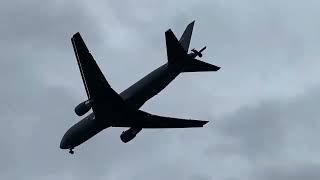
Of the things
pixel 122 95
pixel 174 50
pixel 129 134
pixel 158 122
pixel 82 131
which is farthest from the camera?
pixel 158 122

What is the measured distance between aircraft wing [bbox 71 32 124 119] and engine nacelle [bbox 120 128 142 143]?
5.97 meters

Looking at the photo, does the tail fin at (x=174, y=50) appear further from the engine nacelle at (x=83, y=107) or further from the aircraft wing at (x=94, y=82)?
the engine nacelle at (x=83, y=107)

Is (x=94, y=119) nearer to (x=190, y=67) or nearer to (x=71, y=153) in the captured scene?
(x=71, y=153)

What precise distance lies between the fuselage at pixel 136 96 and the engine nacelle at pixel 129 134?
3.35 meters

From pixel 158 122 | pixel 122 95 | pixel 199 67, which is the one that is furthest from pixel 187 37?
pixel 122 95

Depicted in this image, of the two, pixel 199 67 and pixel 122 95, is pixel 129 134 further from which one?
pixel 199 67

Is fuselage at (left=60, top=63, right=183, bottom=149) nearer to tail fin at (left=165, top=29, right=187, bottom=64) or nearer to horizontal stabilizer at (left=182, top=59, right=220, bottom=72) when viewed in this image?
tail fin at (left=165, top=29, right=187, bottom=64)

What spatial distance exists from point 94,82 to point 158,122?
11950mm

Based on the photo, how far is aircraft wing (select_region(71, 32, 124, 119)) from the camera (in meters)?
82.5

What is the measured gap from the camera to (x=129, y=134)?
95062 millimetres

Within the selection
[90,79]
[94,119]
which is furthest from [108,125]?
[90,79]

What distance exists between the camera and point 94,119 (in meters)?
91.1

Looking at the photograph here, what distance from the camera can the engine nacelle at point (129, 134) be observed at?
312 ft

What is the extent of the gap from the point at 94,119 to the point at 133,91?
5306mm
